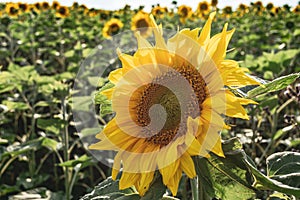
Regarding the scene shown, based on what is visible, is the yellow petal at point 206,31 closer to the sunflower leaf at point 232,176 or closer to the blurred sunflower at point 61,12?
the sunflower leaf at point 232,176

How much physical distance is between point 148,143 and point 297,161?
0.93 feet

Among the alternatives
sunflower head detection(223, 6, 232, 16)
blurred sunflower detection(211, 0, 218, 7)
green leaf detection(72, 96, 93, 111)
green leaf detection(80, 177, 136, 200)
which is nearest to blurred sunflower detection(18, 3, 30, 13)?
blurred sunflower detection(211, 0, 218, 7)

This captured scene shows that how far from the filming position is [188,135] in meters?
0.83

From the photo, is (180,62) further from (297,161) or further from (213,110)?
(297,161)

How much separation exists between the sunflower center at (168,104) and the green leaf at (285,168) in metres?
0.20

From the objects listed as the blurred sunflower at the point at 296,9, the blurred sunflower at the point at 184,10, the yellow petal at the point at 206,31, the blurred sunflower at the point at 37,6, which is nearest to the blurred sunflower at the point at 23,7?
the blurred sunflower at the point at 37,6

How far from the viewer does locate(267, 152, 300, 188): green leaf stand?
0.93m

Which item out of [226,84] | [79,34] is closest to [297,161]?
[226,84]

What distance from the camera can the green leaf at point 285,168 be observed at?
93 centimetres

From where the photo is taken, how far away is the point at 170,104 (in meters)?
0.91

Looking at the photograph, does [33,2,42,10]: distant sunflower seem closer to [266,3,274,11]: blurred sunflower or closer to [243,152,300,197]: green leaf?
[266,3,274,11]: blurred sunflower

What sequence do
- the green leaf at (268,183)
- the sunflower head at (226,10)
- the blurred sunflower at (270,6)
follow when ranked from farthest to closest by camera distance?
the sunflower head at (226,10) < the blurred sunflower at (270,6) < the green leaf at (268,183)

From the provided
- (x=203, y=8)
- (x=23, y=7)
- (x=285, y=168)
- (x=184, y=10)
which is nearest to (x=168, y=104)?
(x=285, y=168)

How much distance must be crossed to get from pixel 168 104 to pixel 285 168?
0.24 metres
